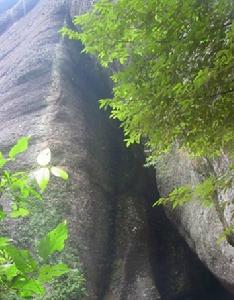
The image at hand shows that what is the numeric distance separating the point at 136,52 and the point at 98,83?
15898 mm

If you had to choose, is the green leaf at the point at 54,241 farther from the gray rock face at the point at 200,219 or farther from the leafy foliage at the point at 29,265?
the gray rock face at the point at 200,219

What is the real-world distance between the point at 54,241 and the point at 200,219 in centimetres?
930

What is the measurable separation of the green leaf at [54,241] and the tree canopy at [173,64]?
2837 mm

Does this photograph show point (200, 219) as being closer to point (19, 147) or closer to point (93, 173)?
point (93, 173)

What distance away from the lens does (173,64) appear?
4.32 meters

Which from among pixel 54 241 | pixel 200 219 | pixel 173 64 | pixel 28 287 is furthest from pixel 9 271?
pixel 200 219

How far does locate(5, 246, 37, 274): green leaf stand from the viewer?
1277mm

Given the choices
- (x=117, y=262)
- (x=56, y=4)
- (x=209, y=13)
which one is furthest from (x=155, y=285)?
(x=56, y=4)

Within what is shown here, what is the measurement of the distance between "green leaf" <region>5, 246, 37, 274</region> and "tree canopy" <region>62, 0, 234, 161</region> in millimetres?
2888

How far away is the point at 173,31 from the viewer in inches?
165

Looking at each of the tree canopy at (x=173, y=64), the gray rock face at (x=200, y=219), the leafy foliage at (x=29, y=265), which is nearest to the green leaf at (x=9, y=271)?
the leafy foliage at (x=29, y=265)

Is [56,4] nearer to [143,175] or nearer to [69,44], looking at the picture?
[69,44]

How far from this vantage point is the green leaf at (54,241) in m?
1.28

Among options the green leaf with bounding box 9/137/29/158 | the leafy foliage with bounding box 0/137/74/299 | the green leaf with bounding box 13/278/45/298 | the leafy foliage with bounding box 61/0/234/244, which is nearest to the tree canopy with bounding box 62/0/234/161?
the leafy foliage with bounding box 61/0/234/244
